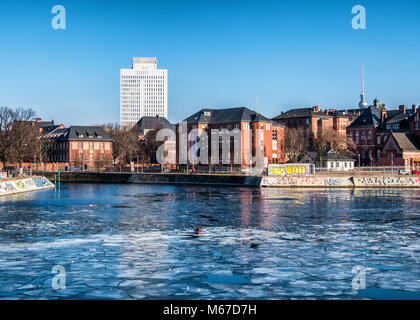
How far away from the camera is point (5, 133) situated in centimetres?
9606

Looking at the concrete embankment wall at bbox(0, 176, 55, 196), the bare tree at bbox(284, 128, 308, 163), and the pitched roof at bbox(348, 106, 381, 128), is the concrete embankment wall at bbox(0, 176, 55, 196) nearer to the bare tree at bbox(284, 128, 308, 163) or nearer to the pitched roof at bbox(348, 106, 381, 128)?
the bare tree at bbox(284, 128, 308, 163)

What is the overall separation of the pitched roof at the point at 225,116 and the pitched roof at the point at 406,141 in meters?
28.3

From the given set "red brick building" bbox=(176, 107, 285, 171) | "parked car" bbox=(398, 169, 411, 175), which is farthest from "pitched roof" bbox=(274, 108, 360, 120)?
"parked car" bbox=(398, 169, 411, 175)

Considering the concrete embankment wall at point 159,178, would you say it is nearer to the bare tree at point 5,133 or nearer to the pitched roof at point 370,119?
the bare tree at point 5,133

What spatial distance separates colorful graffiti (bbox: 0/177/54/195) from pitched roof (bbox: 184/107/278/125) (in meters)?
48.7

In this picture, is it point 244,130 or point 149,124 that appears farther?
point 149,124

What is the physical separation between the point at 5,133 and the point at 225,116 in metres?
46.9

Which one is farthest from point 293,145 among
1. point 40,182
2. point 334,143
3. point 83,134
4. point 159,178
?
point 40,182

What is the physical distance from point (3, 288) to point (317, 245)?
12.7 m

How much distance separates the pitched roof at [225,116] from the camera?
362 feet

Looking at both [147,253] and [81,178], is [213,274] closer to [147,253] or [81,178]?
[147,253]

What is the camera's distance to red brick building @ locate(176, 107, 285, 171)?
358 ft

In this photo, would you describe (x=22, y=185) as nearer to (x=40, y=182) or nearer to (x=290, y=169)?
(x=40, y=182)

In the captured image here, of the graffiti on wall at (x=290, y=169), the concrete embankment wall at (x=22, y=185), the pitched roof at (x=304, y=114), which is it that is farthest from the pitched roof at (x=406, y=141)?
the concrete embankment wall at (x=22, y=185)
